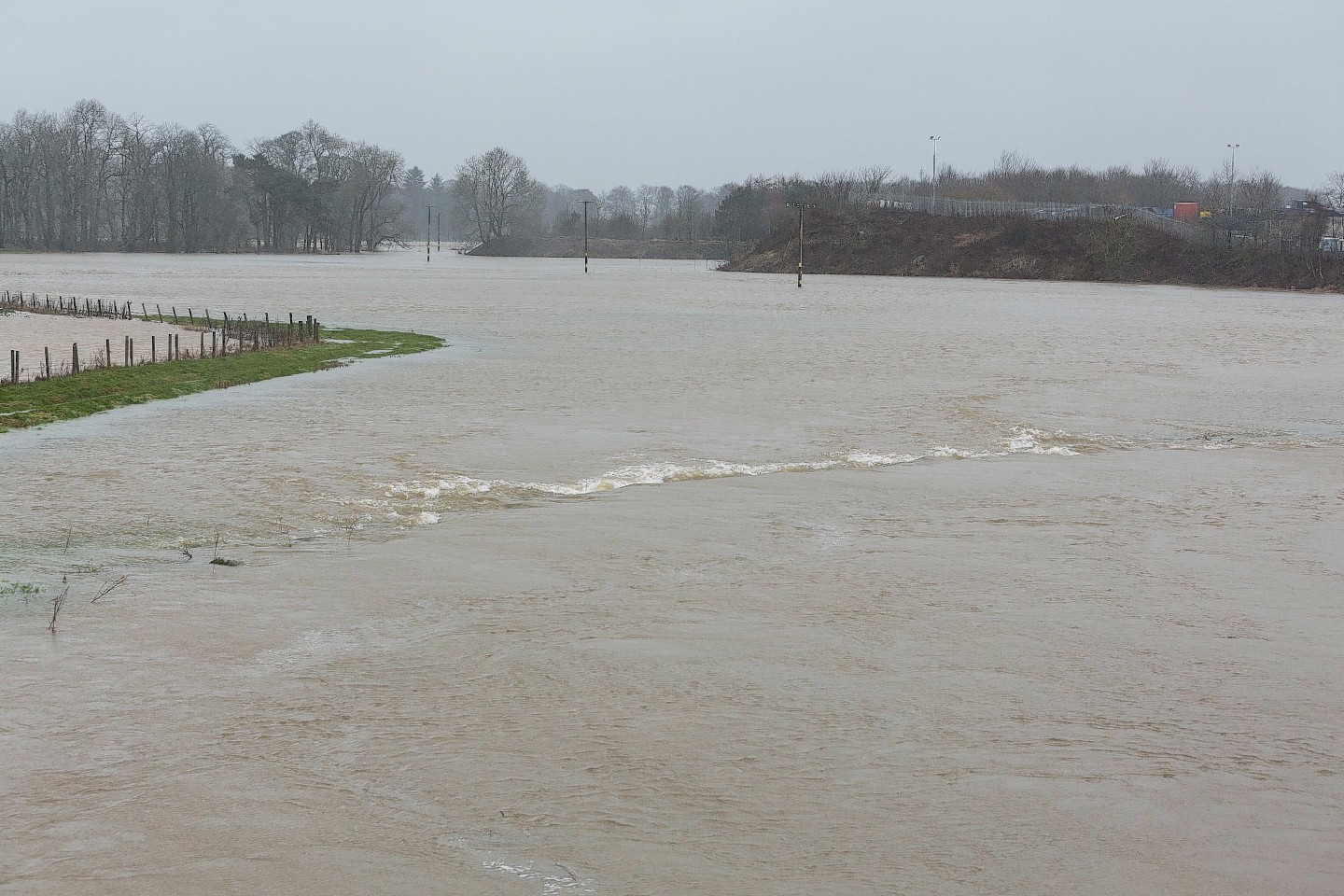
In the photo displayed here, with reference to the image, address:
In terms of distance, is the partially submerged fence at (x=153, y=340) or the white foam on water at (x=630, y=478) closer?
the white foam on water at (x=630, y=478)

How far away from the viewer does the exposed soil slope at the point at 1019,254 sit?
338 feet

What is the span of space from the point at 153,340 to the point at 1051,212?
375 feet

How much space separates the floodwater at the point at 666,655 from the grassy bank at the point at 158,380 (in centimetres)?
111

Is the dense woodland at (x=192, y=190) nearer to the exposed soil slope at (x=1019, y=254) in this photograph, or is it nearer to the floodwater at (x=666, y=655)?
the exposed soil slope at (x=1019, y=254)

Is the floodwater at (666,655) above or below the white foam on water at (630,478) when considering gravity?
below

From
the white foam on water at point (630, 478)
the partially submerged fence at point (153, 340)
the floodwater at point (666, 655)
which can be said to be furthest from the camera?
the partially submerged fence at point (153, 340)

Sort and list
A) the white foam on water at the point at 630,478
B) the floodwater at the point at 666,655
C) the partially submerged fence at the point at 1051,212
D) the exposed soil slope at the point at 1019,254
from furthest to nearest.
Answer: the partially submerged fence at the point at 1051,212, the exposed soil slope at the point at 1019,254, the white foam on water at the point at 630,478, the floodwater at the point at 666,655

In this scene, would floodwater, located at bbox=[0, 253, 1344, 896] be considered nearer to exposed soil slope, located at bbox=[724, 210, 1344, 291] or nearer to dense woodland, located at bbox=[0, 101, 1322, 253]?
exposed soil slope, located at bbox=[724, 210, 1344, 291]

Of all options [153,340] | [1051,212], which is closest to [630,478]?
[153,340]

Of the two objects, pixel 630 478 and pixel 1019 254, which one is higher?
pixel 1019 254

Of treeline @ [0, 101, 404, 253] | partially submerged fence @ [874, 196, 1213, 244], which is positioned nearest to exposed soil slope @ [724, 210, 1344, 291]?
partially submerged fence @ [874, 196, 1213, 244]

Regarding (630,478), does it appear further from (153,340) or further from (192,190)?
(192,190)

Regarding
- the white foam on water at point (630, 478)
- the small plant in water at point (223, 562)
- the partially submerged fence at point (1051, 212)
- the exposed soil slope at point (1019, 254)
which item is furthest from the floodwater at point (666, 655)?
the partially submerged fence at point (1051, 212)

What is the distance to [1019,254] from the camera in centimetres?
12344
